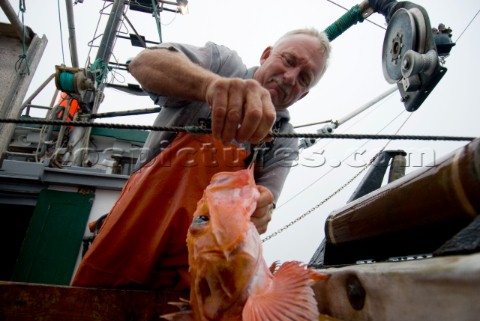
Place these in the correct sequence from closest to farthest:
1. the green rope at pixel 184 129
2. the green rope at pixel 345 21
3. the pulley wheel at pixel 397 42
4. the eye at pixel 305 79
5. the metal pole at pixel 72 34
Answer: the green rope at pixel 184 129 → the eye at pixel 305 79 → the pulley wheel at pixel 397 42 → the metal pole at pixel 72 34 → the green rope at pixel 345 21

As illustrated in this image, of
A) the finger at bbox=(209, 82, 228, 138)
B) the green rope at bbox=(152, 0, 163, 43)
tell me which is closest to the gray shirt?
the finger at bbox=(209, 82, 228, 138)

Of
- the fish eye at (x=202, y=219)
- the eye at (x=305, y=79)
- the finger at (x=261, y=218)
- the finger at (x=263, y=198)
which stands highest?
the eye at (x=305, y=79)

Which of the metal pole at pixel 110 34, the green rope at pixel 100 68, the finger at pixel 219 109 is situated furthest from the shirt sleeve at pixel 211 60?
the metal pole at pixel 110 34

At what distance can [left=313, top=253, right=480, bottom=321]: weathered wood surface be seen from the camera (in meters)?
0.66

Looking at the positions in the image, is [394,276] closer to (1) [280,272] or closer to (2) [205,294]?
(1) [280,272]

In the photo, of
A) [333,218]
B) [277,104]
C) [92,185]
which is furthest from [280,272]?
[92,185]

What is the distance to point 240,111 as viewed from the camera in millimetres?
1244

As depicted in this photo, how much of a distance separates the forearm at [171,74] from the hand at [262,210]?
27.3 inches

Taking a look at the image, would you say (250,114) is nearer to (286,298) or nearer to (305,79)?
(286,298)

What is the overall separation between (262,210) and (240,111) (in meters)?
0.84

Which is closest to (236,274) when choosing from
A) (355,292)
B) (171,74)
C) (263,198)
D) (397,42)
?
(355,292)

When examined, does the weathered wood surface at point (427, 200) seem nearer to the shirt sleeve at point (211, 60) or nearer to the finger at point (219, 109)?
the finger at point (219, 109)

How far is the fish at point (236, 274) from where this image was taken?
3.67 ft

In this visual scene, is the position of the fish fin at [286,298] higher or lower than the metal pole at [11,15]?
lower
